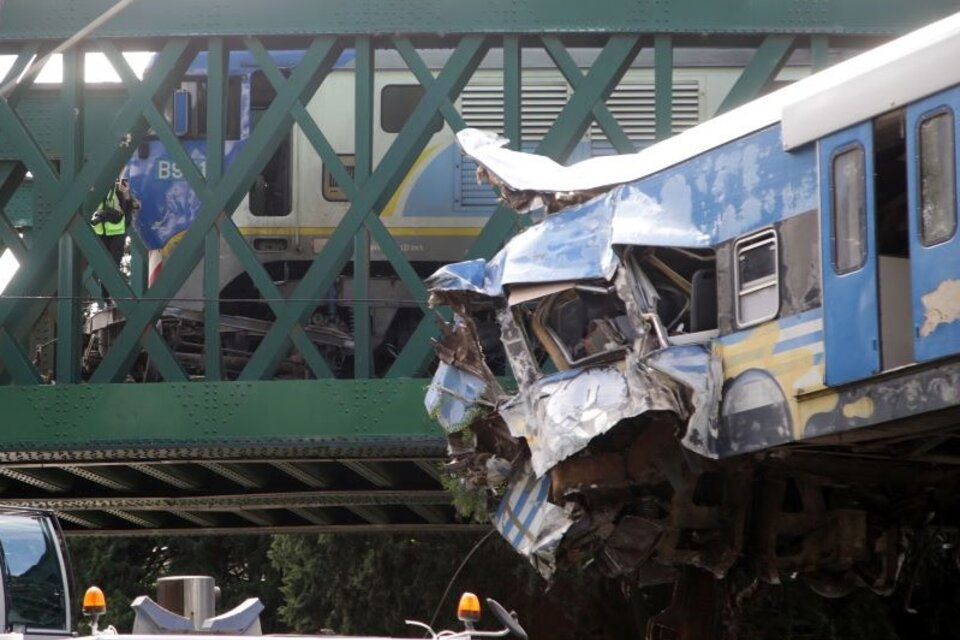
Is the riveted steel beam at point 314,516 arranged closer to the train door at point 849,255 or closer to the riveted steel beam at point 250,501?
the riveted steel beam at point 250,501

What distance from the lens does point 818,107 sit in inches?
510

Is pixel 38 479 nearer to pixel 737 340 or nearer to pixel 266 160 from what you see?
pixel 266 160

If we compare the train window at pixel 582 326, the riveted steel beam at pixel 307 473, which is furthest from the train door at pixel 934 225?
the riveted steel beam at pixel 307 473

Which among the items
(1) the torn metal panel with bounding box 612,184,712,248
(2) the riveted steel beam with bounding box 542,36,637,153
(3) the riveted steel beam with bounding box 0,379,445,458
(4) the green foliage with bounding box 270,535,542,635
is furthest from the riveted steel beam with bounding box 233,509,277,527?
(1) the torn metal panel with bounding box 612,184,712,248

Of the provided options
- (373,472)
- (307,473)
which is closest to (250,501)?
(307,473)

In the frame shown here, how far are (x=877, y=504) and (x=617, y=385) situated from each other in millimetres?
2686

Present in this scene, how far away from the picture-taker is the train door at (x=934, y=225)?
38.5 feet

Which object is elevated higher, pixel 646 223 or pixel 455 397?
pixel 646 223

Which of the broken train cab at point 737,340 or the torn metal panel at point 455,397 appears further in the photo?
the torn metal panel at point 455,397

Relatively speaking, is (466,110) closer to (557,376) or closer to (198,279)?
(198,279)

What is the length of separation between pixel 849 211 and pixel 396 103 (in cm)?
1253

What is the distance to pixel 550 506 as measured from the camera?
14.9 metres

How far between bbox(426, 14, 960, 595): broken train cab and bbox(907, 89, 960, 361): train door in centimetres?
1

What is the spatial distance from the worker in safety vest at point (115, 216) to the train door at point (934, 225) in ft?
38.8
